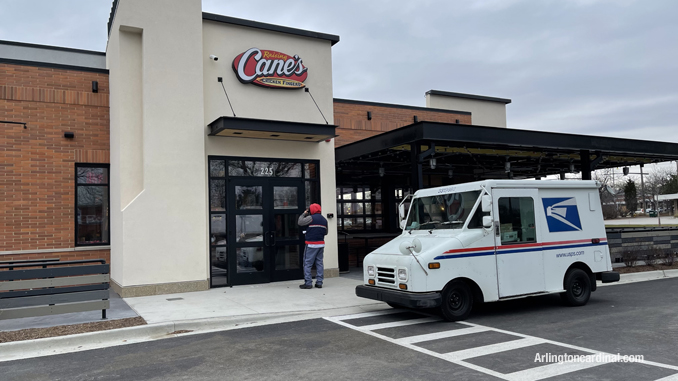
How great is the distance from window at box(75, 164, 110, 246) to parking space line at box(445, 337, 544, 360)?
1017 cm

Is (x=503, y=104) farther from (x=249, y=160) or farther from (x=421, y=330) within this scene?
(x=421, y=330)

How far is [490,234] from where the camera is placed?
845 cm

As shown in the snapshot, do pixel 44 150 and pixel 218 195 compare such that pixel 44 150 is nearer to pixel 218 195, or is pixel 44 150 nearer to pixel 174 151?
pixel 174 151

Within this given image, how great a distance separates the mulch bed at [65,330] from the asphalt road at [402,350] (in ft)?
2.70

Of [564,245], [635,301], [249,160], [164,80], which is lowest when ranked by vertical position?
[635,301]

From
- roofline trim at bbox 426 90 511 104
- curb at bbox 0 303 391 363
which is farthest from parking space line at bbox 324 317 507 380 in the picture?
roofline trim at bbox 426 90 511 104

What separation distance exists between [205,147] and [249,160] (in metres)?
1.14

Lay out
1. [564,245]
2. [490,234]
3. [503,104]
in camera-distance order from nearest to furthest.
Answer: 1. [490,234]
2. [564,245]
3. [503,104]

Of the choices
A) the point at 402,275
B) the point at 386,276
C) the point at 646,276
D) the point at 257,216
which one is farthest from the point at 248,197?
the point at 646,276

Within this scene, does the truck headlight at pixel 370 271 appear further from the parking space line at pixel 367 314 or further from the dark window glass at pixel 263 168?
the dark window glass at pixel 263 168

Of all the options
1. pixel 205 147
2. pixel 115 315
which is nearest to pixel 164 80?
pixel 205 147

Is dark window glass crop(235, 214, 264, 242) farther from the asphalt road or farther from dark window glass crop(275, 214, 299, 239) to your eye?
the asphalt road

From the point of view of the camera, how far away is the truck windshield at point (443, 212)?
866 cm

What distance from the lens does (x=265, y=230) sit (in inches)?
493
